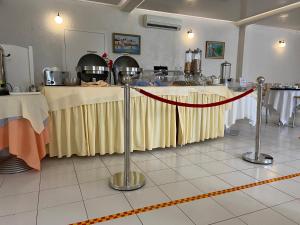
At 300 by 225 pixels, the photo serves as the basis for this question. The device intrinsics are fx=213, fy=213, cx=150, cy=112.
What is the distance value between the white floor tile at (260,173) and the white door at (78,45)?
4144mm

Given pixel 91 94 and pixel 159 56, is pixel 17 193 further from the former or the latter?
pixel 159 56

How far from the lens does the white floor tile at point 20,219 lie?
152cm

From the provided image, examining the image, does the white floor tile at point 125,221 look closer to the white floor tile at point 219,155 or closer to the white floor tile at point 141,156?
the white floor tile at point 141,156

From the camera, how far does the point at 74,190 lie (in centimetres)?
199

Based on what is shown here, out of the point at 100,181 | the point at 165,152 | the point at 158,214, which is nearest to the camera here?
the point at 158,214

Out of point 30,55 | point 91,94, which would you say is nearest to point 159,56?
point 30,55

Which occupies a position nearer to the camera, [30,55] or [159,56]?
[30,55]

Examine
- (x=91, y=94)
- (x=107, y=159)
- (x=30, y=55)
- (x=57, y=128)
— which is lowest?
(x=107, y=159)

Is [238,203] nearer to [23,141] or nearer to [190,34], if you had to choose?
[23,141]

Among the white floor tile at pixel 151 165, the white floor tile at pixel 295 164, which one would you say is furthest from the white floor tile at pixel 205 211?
the white floor tile at pixel 295 164

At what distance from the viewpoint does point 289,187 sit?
208cm

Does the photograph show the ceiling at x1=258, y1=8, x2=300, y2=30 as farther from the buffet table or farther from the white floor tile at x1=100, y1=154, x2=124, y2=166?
the white floor tile at x1=100, y1=154, x2=124, y2=166

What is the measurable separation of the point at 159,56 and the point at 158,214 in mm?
4842

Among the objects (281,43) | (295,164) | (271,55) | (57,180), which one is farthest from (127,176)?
(281,43)
